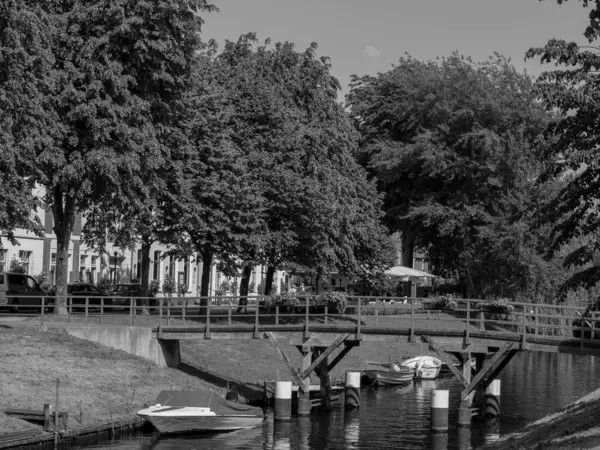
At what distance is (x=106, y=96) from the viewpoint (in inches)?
1646

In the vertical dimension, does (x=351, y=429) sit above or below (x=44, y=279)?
below

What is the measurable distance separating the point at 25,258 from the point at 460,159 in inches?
1129

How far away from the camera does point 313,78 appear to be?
60281 millimetres

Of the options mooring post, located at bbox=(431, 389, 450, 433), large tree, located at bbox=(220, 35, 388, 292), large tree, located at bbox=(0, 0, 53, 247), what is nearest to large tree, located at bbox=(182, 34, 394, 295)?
large tree, located at bbox=(220, 35, 388, 292)

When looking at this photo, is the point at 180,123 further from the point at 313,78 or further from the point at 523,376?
the point at 523,376

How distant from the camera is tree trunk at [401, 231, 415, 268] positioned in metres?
76.5

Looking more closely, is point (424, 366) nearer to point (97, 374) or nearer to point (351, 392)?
point (351, 392)

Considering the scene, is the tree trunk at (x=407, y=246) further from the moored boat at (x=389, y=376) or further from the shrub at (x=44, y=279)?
the moored boat at (x=389, y=376)

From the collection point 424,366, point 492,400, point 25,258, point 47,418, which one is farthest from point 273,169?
point 47,418

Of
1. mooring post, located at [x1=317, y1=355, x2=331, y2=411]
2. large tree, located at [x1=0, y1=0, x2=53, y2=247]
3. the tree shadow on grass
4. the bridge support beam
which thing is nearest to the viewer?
large tree, located at [x1=0, y1=0, x2=53, y2=247]

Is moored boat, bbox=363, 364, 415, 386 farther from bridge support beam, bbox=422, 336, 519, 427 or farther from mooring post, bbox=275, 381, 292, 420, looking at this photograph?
mooring post, bbox=275, 381, 292, 420

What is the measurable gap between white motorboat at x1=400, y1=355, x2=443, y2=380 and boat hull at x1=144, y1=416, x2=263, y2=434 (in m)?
18.3

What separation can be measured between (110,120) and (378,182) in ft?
122

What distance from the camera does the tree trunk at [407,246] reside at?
76.5 metres
